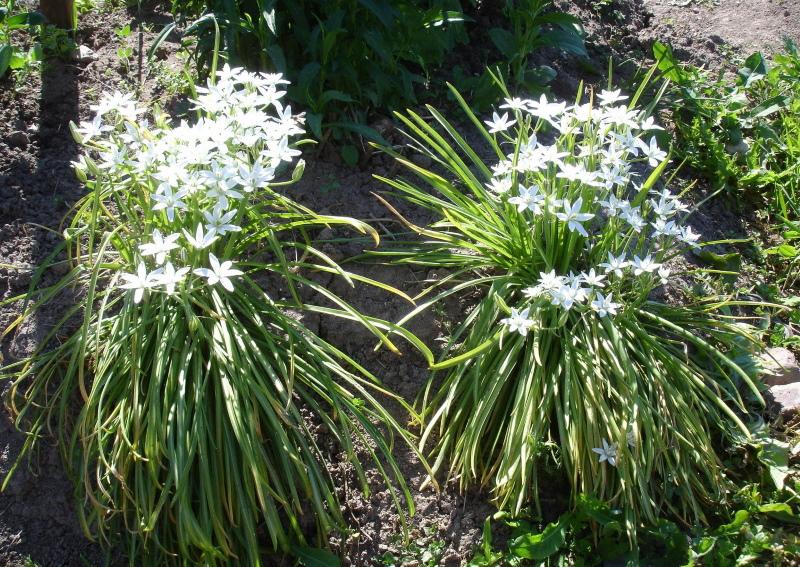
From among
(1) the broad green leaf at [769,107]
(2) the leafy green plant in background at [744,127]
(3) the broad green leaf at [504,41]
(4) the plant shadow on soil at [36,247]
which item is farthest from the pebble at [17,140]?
(1) the broad green leaf at [769,107]

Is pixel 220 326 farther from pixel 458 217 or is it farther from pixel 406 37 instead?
pixel 406 37

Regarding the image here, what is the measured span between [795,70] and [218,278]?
3468mm

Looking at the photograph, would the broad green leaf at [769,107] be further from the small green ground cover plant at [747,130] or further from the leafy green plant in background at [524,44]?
the leafy green plant in background at [524,44]

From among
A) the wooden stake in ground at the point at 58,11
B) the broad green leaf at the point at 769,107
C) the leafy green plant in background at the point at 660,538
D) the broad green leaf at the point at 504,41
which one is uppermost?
the wooden stake in ground at the point at 58,11

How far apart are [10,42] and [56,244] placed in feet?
3.49

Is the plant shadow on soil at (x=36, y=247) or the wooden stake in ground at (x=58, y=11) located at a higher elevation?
the wooden stake in ground at (x=58, y=11)

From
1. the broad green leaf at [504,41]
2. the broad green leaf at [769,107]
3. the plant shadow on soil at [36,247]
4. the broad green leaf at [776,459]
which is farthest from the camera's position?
the broad green leaf at [769,107]

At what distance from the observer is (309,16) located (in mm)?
3303

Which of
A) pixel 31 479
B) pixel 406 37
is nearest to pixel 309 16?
pixel 406 37

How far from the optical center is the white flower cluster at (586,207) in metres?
2.71

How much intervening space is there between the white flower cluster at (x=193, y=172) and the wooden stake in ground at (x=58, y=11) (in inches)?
50.3

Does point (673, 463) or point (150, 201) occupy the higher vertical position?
point (150, 201)

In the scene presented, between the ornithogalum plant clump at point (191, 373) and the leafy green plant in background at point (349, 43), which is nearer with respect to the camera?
the ornithogalum plant clump at point (191, 373)

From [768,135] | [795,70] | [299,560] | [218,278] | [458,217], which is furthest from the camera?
[795,70]
